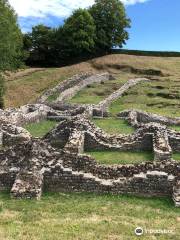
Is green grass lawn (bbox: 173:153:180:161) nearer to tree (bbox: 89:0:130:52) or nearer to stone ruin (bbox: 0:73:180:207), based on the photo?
stone ruin (bbox: 0:73:180:207)

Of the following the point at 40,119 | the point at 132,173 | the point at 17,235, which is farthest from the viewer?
the point at 40,119

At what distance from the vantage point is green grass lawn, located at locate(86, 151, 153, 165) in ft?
79.3

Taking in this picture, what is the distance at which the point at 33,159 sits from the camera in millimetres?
19031

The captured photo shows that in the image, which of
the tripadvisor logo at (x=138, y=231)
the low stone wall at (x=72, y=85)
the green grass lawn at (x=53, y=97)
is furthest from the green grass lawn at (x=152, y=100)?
the tripadvisor logo at (x=138, y=231)

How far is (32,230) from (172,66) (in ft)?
193

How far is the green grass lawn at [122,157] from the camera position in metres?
24.2

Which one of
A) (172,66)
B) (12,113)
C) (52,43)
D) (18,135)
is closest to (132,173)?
(18,135)

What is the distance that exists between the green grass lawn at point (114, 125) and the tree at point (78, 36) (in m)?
40.8

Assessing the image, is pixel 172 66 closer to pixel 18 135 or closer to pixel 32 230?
pixel 18 135

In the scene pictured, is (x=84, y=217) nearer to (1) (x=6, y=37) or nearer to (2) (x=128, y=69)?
(1) (x=6, y=37)

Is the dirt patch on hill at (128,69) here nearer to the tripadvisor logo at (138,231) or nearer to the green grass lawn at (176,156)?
the green grass lawn at (176,156)

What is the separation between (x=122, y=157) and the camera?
24969mm

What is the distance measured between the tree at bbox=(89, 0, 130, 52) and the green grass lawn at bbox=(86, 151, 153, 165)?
193 ft

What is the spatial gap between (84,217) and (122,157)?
9.24m
